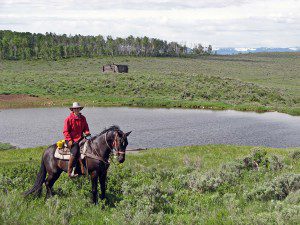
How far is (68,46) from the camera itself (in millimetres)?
160750

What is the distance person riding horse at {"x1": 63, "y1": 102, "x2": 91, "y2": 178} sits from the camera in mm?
13680

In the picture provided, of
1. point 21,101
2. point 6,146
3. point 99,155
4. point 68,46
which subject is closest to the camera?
point 99,155

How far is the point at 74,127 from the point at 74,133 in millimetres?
226

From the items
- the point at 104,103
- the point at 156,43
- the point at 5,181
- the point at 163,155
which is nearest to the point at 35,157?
the point at 163,155

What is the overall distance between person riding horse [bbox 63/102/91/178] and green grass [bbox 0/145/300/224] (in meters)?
1.18

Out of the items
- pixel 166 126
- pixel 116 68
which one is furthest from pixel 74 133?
pixel 116 68

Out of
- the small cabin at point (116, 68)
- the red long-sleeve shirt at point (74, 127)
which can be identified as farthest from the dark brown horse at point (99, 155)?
the small cabin at point (116, 68)

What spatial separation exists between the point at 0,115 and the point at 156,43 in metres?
154

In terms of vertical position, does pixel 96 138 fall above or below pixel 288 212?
above

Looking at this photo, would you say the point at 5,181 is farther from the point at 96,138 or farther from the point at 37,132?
the point at 37,132

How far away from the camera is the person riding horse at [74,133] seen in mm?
13680

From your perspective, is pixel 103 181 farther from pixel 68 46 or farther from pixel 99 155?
pixel 68 46

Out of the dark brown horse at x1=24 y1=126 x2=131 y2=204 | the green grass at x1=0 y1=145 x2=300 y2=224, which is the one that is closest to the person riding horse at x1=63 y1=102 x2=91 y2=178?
the dark brown horse at x1=24 y1=126 x2=131 y2=204

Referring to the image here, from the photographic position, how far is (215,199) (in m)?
13.9
